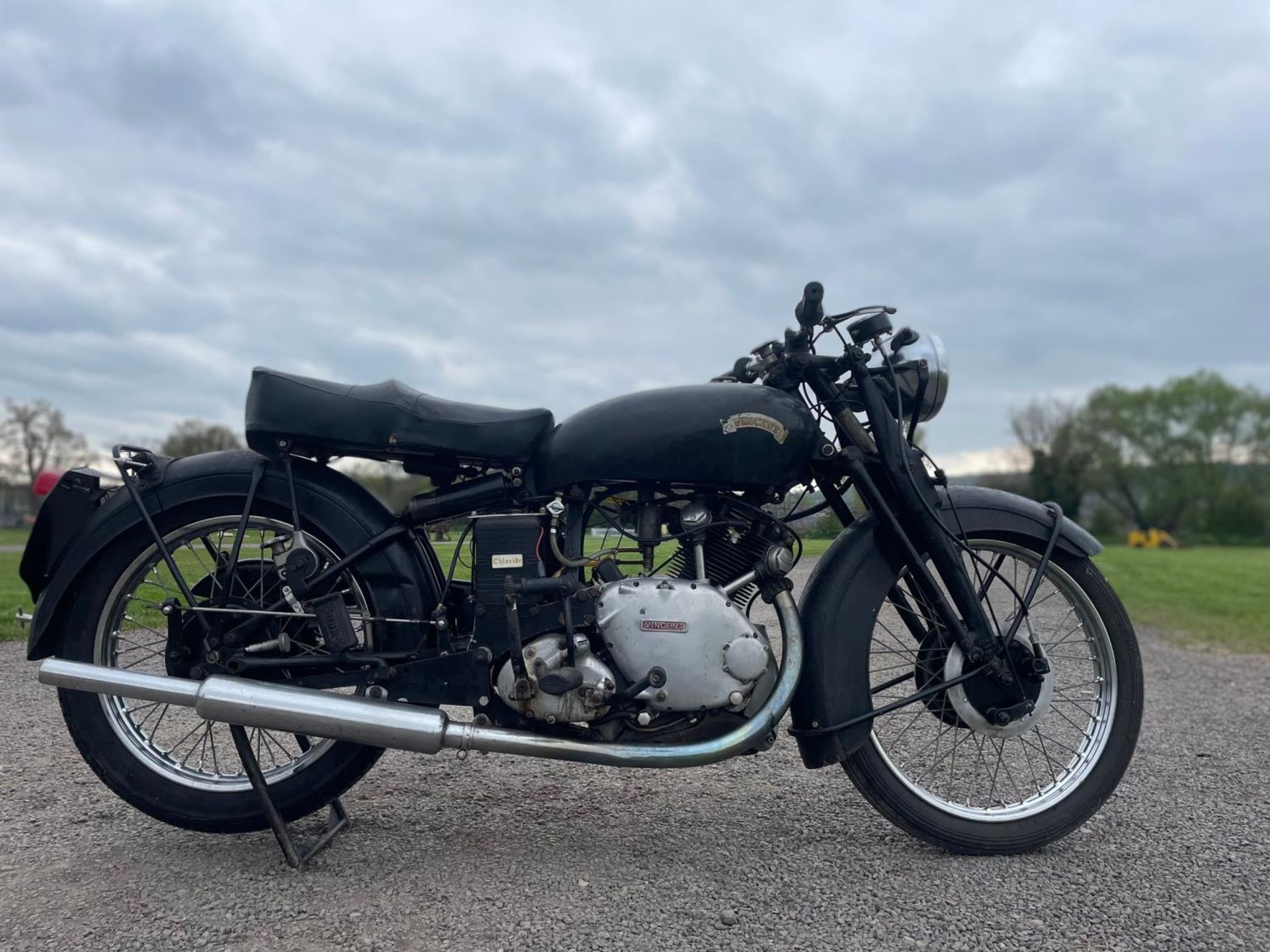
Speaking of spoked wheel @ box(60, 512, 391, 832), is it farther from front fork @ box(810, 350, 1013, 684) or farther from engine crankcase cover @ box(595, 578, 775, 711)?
front fork @ box(810, 350, 1013, 684)

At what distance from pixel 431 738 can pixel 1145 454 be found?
68.3m

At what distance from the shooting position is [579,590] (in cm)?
264

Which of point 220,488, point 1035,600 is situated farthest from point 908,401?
point 220,488

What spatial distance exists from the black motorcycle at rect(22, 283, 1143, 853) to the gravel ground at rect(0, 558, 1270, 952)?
8.2 inches

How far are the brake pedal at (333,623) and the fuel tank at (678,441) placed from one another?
74cm

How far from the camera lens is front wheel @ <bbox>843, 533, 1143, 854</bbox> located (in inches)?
108

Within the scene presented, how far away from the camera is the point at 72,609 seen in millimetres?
2703

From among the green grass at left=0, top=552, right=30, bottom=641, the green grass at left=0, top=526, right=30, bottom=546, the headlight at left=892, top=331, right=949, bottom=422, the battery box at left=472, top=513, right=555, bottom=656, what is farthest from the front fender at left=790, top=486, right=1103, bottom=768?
the green grass at left=0, top=526, right=30, bottom=546

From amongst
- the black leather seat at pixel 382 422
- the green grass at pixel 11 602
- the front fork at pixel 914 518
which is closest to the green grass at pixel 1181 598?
the green grass at pixel 11 602

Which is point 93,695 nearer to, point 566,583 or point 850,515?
point 566,583

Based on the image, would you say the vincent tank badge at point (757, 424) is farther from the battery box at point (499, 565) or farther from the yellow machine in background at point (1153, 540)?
the yellow machine in background at point (1153, 540)

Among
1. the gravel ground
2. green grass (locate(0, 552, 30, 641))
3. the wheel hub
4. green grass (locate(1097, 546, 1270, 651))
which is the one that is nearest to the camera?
the gravel ground

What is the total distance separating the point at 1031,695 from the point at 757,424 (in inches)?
51.4

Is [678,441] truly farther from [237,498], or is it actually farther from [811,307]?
[237,498]
